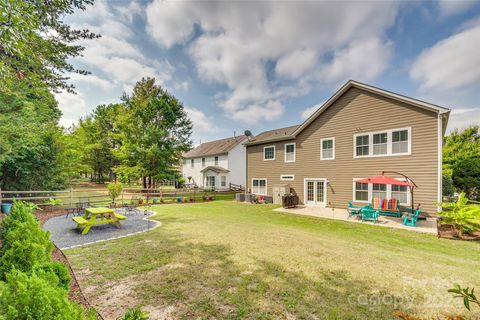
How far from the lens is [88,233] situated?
736cm

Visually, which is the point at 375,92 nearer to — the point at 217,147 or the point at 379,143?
the point at 379,143

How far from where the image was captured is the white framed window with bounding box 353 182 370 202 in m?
12.1

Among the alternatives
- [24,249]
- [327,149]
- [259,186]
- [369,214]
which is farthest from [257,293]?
[259,186]

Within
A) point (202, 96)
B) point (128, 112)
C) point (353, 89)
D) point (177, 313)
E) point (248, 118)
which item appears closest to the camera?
point (177, 313)

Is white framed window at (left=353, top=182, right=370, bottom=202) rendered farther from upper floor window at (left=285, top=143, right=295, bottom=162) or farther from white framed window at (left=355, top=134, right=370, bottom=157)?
upper floor window at (left=285, top=143, right=295, bottom=162)

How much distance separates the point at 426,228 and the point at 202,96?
1835cm

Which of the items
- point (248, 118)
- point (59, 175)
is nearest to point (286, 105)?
point (248, 118)

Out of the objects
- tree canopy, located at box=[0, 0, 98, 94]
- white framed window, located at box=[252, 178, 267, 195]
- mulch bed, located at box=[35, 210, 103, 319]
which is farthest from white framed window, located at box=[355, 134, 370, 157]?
tree canopy, located at box=[0, 0, 98, 94]

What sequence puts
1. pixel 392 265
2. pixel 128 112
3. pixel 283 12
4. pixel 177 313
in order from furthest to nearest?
1. pixel 128 112
2. pixel 283 12
3. pixel 392 265
4. pixel 177 313

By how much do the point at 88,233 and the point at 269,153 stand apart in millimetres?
13590

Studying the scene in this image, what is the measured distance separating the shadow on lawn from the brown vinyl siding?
9.53 metres

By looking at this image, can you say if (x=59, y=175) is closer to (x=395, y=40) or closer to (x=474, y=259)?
(x=474, y=259)

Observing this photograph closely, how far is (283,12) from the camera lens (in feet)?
29.0

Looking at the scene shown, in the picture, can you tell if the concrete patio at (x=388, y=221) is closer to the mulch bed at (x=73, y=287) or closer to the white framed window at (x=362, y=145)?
the white framed window at (x=362, y=145)
